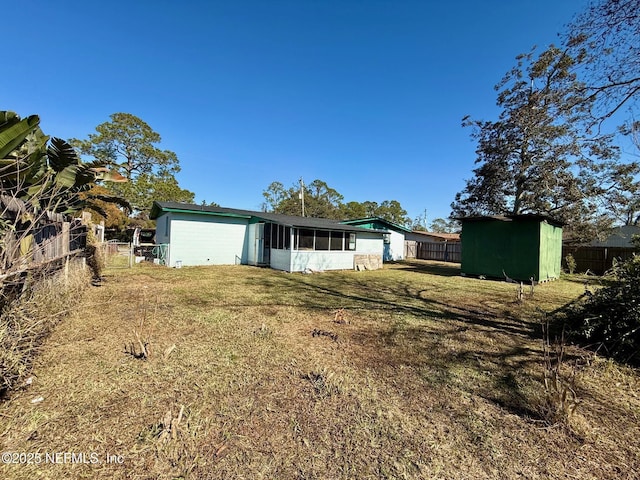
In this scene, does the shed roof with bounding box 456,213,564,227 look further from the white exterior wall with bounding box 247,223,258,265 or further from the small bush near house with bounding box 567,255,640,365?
the white exterior wall with bounding box 247,223,258,265

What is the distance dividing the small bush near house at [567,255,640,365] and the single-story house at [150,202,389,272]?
9.53m

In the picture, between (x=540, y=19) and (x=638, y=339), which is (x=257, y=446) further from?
(x=540, y=19)

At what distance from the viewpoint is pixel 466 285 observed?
33.8ft

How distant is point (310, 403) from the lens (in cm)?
270

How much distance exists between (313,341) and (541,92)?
5961 millimetres

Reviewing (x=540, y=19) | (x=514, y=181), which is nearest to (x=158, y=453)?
(x=540, y=19)

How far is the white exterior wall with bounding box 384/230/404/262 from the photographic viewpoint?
22106mm

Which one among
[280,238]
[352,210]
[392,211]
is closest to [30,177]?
[280,238]

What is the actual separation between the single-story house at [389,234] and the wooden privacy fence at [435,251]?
1.40 m

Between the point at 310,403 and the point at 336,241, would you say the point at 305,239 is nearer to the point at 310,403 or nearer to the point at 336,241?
the point at 336,241

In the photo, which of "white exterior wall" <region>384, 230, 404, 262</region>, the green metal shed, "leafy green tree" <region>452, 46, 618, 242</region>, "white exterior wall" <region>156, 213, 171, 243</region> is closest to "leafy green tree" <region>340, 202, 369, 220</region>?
"white exterior wall" <region>384, 230, 404, 262</region>

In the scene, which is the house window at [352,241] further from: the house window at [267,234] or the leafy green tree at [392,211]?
the leafy green tree at [392,211]

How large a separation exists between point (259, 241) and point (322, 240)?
345cm

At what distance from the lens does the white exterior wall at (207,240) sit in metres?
13.0
